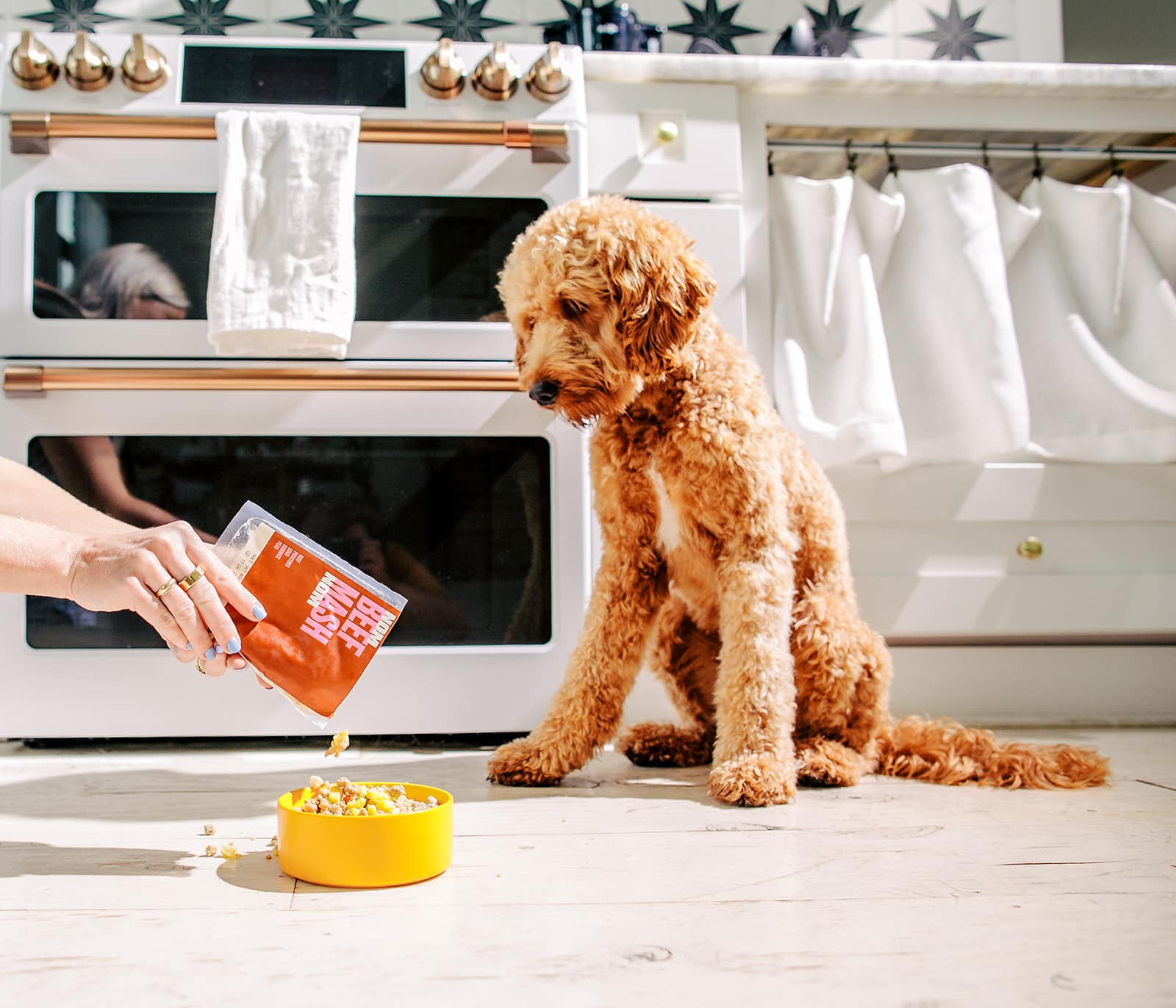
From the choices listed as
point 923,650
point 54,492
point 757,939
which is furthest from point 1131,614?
point 54,492

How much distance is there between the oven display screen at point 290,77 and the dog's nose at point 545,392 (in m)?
0.70

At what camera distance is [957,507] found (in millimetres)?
1751

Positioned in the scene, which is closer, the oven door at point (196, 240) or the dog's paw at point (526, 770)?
the dog's paw at point (526, 770)

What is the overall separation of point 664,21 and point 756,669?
6.51ft

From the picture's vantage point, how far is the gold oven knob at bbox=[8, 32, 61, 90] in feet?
5.00

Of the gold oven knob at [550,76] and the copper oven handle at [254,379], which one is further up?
the gold oven knob at [550,76]

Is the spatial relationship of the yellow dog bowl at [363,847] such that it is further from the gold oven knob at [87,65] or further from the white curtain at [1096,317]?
the white curtain at [1096,317]

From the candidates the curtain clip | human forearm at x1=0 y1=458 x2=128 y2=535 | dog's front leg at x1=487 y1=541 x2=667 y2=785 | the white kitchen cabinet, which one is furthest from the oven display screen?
the curtain clip

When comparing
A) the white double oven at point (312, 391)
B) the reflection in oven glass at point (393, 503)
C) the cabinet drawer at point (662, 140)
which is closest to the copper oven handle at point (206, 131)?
the white double oven at point (312, 391)

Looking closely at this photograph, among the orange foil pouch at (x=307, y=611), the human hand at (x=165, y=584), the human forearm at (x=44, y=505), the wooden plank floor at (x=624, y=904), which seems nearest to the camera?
the wooden plank floor at (x=624, y=904)

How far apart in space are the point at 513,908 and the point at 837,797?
0.59 metres

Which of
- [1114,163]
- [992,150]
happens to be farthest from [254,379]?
[1114,163]

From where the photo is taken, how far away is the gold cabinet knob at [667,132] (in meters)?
1.72

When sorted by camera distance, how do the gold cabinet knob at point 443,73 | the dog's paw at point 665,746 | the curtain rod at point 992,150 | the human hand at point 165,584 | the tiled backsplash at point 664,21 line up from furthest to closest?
the tiled backsplash at point 664,21 → the curtain rod at point 992,150 → the gold cabinet knob at point 443,73 → the dog's paw at point 665,746 → the human hand at point 165,584
